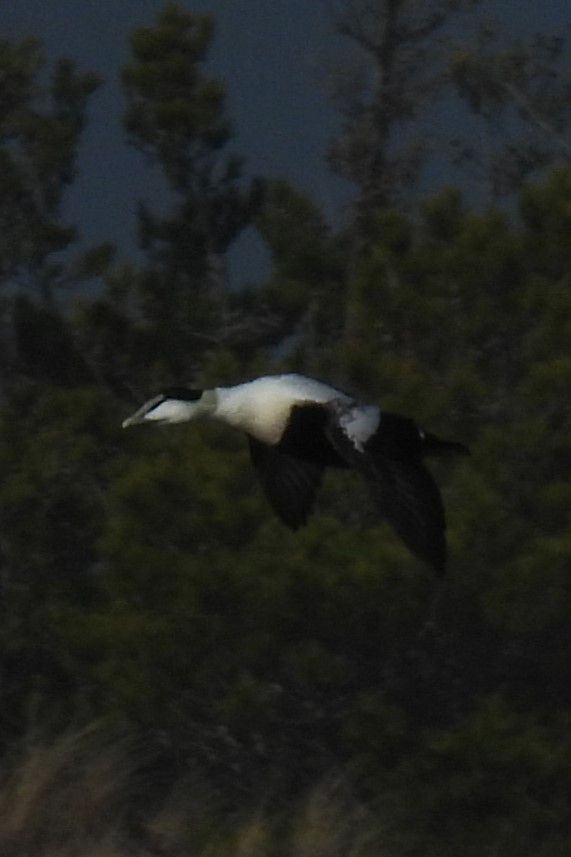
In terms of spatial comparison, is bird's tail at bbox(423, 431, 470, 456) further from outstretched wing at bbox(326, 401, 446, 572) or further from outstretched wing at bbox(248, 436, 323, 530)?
outstretched wing at bbox(248, 436, 323, 530)

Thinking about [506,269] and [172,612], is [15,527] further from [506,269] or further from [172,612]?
[506,269]

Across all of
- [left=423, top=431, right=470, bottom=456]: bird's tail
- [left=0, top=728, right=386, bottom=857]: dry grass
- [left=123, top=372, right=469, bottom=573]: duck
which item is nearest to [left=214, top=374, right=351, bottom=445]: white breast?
[left=123, top=372, right=469, bottom=573]: duck

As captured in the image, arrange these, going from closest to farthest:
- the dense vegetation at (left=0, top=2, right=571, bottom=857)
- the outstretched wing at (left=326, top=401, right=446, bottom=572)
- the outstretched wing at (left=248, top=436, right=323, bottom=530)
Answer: the outstretched wing at (left=326, top=401, right=446, bottom=572) < the outstretched wing at (left=248, top=436, right=323, bottom=530) < the dense vegetation at (left=0, top=2, right=571, bottom=857)

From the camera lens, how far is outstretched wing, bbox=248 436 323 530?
693cm

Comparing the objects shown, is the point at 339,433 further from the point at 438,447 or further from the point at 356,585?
the point at 356,585

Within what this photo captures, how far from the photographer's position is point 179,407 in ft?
20.9

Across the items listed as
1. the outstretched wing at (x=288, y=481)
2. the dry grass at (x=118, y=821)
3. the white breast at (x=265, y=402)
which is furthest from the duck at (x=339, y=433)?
the dry grass at (x=118, y=821)

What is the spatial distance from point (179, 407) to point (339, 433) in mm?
402

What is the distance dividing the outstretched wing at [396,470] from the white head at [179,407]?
30 centimetres

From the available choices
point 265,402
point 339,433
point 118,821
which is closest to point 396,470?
point 339,433

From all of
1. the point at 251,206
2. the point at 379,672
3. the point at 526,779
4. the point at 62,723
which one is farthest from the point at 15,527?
the point at 251,206

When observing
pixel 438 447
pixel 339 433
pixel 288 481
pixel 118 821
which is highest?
pixel 339 433

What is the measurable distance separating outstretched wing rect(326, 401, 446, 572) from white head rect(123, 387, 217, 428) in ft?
0.99

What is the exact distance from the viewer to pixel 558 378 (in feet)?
31.5
